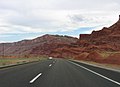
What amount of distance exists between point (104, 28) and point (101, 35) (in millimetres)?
9148

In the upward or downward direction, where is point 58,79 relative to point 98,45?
downward

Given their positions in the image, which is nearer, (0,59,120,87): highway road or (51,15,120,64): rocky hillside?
(0,59,120,87): highway road

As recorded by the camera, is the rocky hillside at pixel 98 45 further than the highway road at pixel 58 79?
Yes

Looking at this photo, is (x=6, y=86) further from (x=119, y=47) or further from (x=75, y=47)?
(x=75, y=47)

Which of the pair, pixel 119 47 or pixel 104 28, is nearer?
pixel 119 47

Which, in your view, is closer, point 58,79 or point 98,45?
point 58,79

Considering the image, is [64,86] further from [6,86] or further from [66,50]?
[66,50]

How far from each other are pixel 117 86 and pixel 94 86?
3.28 feet

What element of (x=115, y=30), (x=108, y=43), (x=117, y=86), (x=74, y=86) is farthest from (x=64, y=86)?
(x=115, y=30)

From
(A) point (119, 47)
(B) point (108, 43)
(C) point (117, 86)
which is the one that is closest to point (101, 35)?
(B) point (108, 43)

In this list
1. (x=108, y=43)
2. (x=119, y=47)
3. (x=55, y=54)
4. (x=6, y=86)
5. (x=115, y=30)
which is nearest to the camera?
(x=6, y=86)

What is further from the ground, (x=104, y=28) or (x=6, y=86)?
(x=104, y=28)

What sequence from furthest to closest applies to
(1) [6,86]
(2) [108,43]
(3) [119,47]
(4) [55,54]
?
(4) [55,54], (2) [108,43], (3) [119,47], (1) [6,86]

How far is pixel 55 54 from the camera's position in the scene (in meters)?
186
